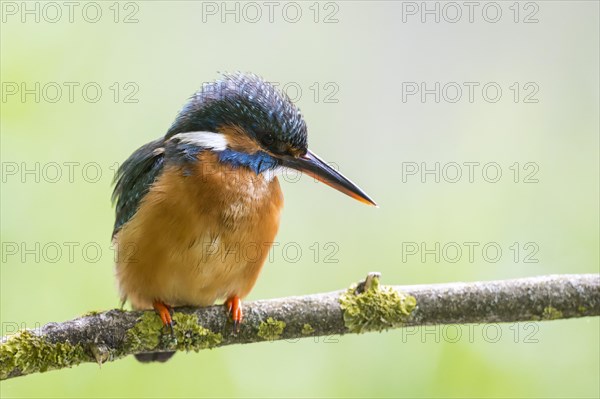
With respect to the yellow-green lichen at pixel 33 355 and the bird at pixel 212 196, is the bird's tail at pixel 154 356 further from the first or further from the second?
the yellow-green lichen at pixel 33 355

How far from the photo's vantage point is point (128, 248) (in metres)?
3.32

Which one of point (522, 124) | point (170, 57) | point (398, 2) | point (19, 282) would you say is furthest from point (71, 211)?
point (522, 124)

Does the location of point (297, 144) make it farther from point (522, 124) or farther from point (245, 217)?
point (522, 124)

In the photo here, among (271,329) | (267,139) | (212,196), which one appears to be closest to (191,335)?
(271,329)

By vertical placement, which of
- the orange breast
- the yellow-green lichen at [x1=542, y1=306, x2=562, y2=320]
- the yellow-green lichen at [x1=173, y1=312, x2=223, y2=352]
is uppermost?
the orange breast

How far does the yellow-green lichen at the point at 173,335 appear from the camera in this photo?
9.56 feet

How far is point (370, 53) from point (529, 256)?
5.49 feet

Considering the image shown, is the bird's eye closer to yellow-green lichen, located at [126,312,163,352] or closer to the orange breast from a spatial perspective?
the orange breast

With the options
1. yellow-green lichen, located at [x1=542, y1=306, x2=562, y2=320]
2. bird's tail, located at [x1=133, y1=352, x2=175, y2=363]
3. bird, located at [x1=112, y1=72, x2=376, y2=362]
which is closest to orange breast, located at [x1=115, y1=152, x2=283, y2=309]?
bird, located at [x1=112, y1=72, x2=376, y2=362]

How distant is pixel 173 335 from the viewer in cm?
298

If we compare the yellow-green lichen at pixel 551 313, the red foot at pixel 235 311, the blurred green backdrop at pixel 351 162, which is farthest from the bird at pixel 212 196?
the yellow-green lichen at pixel 551 313

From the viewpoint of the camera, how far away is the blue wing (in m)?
3.36

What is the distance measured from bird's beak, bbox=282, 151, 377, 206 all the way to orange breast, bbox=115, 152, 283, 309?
178 mm

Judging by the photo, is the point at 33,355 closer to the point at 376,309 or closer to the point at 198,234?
the point at 198,234
